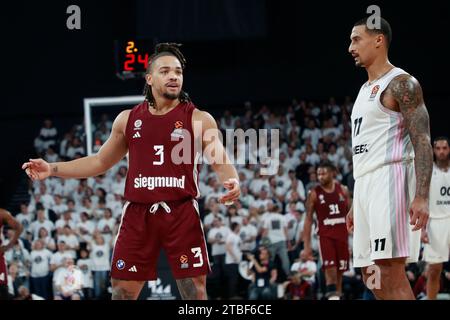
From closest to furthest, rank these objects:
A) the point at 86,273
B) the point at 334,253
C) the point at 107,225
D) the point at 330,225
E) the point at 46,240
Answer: the point at 334,253 < the point at 330,225 < the point at 86,273 < the point at 46,240 < the point at 107,225

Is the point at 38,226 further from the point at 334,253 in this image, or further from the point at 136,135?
the point at 136,135

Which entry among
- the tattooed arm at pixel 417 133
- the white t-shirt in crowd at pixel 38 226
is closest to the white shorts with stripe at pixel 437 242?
the tattooed arm at pixel 417 133

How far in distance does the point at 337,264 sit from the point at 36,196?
30.2ft

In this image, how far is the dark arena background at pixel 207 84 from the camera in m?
16.4

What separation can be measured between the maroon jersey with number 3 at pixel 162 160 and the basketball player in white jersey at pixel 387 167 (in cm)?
119

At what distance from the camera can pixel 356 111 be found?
5.71 m

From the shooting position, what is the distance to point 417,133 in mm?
5219

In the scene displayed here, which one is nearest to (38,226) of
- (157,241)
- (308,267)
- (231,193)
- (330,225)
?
(308,267)

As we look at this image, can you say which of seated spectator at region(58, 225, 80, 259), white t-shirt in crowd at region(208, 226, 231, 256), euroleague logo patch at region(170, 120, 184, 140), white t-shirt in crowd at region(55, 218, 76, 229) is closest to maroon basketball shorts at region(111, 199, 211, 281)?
euroleague logo patch at region(170, 120, 184, 140)

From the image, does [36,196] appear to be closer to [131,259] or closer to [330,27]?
[330,27]

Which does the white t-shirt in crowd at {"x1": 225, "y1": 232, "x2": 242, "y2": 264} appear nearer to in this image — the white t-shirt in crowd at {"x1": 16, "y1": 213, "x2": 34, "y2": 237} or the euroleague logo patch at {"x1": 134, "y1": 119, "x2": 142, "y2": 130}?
the white t-shirt in crowd at {"x1": 16, "y1": 213, "x2": 34, "y2": 237}

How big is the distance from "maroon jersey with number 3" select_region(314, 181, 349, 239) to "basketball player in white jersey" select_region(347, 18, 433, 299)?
506 centimetres

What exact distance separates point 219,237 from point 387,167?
30.3 ft
